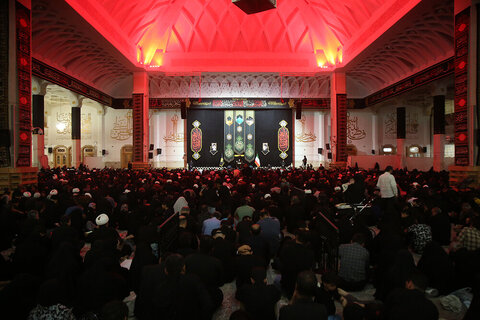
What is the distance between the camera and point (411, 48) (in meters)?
13.0

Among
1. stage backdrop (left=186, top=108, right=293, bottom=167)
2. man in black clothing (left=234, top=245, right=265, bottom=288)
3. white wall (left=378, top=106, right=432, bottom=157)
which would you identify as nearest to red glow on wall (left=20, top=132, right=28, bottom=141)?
man in black clothing (left=234, top=245, right=265, bottom=288)

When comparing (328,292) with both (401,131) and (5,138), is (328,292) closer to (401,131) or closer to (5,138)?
→ (5,138)

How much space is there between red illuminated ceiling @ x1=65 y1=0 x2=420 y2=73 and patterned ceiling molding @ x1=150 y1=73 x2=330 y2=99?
1824mm

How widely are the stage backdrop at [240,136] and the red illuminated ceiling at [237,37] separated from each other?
4.11 m

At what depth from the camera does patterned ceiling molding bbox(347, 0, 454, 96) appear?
10.0 m

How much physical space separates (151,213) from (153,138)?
16033mm

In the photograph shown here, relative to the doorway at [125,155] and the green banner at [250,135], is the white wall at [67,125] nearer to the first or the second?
the doorway at [125,155]

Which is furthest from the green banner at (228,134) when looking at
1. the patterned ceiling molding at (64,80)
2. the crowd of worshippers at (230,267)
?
the crowd of worshippers at (230,267)

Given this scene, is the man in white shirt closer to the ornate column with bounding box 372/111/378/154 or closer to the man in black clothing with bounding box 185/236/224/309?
the man in black clothing with bounding box 185/236/224/309

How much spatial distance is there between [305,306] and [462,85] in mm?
8219

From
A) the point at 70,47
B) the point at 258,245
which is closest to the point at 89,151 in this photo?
the point at 70,47

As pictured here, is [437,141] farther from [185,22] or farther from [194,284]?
[194,284]

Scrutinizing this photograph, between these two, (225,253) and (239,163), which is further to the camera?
(239,163)

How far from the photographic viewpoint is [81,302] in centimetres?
254
